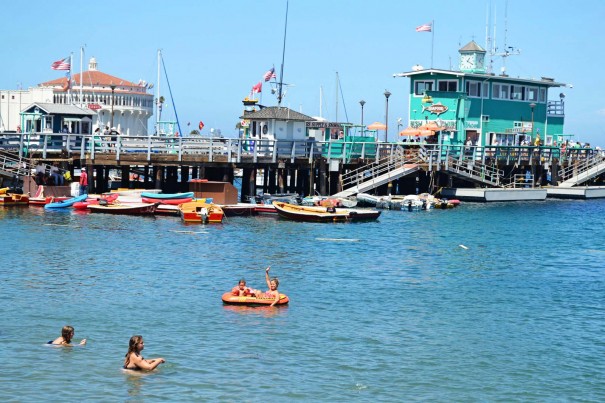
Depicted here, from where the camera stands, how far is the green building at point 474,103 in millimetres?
71875

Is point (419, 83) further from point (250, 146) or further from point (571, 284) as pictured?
point (571, 284)

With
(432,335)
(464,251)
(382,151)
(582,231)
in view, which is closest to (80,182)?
(382,151)

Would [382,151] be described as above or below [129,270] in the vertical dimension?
above

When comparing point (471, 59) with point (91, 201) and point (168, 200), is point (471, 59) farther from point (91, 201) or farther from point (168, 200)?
point (91, 201)

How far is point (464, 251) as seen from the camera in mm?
43344

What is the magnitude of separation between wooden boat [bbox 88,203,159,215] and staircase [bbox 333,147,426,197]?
37.8ft

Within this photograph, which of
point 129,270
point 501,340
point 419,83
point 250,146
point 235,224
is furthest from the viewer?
point 419,83

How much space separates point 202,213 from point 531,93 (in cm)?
3802

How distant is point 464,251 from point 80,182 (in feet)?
74.0

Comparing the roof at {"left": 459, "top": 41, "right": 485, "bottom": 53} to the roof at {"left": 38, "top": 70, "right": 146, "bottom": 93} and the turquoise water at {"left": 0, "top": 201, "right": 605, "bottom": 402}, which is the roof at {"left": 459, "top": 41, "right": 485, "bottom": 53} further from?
the roof at {"left": 38, "top": 70, "right": 146, "bottom": 93}

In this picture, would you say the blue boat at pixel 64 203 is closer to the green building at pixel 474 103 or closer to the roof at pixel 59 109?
the roof at pixel 59 109

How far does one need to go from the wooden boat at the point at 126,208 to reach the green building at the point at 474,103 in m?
25.7

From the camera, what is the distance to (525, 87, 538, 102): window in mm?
77812

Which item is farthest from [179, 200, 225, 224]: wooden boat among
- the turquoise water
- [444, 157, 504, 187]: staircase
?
[444, 157, 504, 187]: staircase
